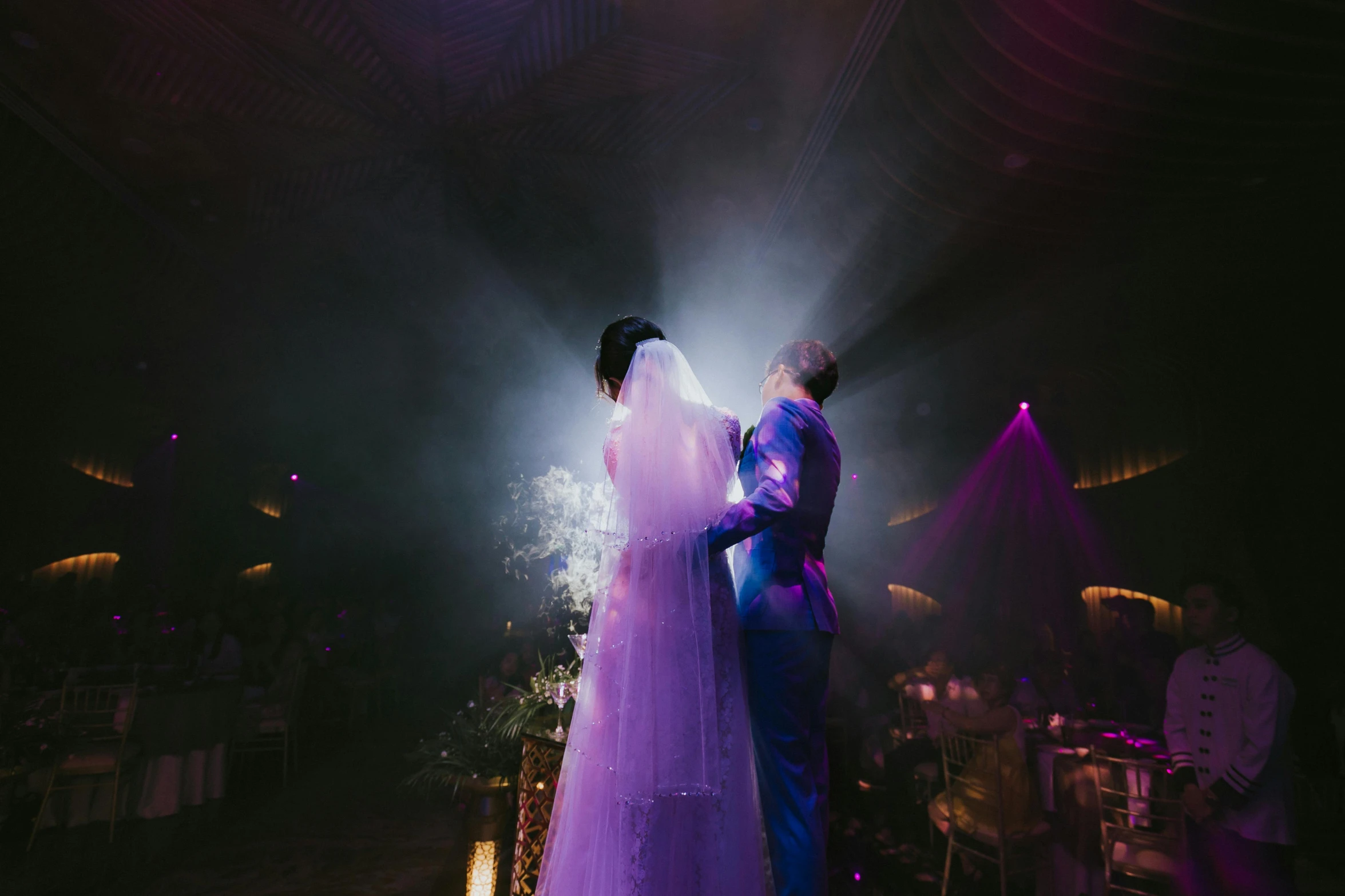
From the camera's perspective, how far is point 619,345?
2.11 metres

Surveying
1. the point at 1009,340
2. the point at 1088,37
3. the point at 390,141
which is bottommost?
the point at 1088,37

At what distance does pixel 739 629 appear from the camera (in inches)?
70.7

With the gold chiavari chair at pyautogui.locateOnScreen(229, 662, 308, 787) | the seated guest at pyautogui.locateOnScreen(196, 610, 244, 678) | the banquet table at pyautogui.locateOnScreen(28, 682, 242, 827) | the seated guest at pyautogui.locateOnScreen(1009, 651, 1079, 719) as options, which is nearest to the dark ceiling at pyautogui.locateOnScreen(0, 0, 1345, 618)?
the seated guest at pyautogui.locateOnScreen(1009, 651, 1079, 719)

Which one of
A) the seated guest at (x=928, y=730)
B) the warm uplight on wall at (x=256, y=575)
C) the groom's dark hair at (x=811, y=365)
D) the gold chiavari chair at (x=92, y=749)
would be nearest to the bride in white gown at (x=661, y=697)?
the groom's dark hair at (x=811, y=365)

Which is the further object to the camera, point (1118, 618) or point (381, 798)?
point (1118, 618)

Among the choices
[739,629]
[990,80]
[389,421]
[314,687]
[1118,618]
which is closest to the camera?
[739,629]

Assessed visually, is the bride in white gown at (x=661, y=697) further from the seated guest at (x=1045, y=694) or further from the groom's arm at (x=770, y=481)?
the seated guest at (x=1045, y=694)

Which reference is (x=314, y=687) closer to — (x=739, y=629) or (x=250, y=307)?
(x=250, y=307)

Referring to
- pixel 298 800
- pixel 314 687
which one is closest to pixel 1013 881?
pixel 298 800

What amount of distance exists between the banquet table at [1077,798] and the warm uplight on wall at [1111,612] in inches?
184

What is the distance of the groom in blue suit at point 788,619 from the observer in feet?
5.41

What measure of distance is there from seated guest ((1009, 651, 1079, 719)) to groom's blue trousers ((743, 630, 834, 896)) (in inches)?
127

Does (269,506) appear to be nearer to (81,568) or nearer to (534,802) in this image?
(81,568)

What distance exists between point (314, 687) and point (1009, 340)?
866 cm
